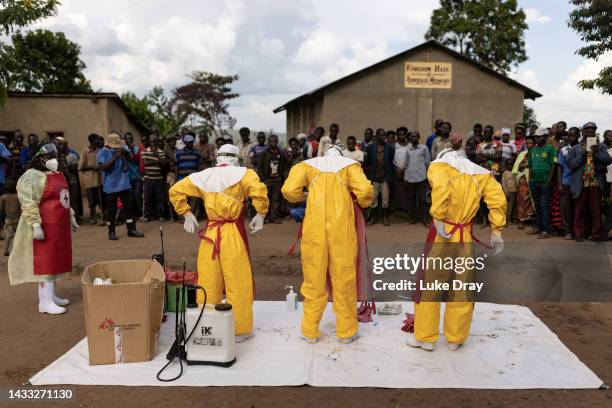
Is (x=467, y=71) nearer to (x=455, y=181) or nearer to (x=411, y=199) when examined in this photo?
(x=411, y=199)

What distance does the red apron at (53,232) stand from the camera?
5.82 m

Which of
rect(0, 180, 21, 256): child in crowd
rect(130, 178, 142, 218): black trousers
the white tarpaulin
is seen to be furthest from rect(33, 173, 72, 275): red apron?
rect(130, 178, 142, 218): black trousers

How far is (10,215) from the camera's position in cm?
895

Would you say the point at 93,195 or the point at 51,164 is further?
the point at 93,195

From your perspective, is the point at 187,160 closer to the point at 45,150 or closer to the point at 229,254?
the point at 45,150

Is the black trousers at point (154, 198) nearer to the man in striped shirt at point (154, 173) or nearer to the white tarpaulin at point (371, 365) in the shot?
the man in striped shirt at point (154, 173)

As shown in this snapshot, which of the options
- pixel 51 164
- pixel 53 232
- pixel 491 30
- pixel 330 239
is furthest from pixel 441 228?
pixel 491 30

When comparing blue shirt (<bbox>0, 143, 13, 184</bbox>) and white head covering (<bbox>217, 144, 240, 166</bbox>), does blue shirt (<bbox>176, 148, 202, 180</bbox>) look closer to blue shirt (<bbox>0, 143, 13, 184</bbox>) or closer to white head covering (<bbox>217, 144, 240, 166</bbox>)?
blue shirt (<bbox>0, 143, 13, 184</bbox>)

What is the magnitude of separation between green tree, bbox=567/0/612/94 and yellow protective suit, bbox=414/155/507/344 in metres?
11.4

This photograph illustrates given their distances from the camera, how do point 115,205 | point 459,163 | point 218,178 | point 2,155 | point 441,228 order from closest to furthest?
point 441,228, point 459,163, point 218,178, point 115,205, point 2,155

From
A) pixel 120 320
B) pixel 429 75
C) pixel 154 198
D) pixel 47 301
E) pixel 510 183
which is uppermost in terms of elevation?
pixel 429 75

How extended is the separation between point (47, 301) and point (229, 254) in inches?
97.9

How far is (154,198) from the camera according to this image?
11.9 metres

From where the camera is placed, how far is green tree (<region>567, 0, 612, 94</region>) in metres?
14.4
